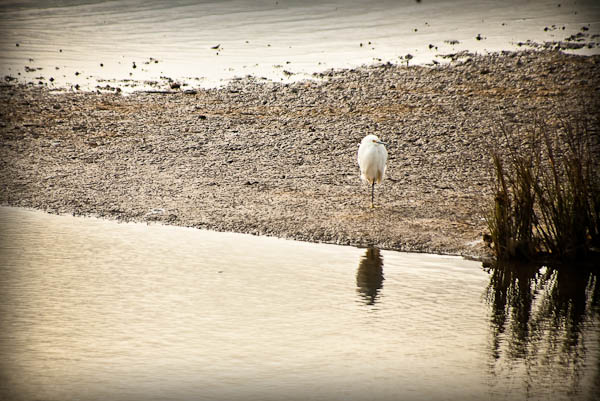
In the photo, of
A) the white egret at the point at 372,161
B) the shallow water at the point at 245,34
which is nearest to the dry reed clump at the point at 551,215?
the white egret at the point at 372,161

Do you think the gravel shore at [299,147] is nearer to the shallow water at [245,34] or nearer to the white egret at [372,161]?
the white egret at [372,161]

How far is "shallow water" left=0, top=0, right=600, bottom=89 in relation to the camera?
44.2 ft

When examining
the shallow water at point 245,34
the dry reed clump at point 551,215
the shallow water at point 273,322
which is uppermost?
the shallow water at point 245,34

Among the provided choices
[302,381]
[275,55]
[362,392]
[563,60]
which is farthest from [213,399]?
[275,55]

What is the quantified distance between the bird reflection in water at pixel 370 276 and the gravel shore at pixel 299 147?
368mm

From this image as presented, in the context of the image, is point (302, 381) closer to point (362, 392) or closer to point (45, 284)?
point (362, 392)

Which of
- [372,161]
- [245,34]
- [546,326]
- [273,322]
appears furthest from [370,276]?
[245,34]

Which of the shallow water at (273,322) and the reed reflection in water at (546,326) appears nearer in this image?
the shallow water at (273,322)

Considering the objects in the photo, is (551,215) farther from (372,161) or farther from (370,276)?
(372,161)

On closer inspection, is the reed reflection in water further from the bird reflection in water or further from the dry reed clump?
the bird reflection in water

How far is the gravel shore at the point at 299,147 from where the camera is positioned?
22.8ft

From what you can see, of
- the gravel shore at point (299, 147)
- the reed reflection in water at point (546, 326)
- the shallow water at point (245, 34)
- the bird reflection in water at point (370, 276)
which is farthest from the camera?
the shallow water at point (245, 34)

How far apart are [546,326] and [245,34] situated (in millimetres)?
13687

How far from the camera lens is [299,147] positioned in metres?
9.22
